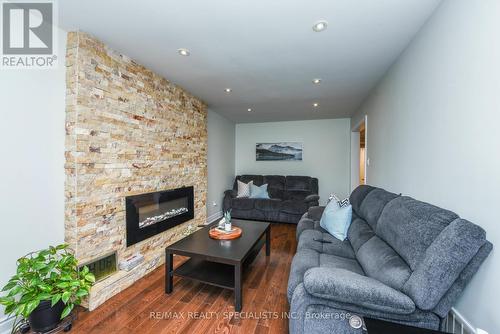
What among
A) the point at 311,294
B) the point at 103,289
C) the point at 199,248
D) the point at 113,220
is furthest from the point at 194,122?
the point at 311,294

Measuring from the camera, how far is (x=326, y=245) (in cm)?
208

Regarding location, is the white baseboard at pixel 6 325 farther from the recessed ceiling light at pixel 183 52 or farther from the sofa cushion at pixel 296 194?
the sofa cushion at pixel 296 194

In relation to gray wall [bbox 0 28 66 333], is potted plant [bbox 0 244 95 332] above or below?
below

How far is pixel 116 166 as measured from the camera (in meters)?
2.20

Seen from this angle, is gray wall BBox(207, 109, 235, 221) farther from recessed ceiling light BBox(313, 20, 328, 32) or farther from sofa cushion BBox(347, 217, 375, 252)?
recessed ceiling light BBox(313, 20, 328, 32)

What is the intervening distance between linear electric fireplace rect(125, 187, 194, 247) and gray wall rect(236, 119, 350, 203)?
109 inches

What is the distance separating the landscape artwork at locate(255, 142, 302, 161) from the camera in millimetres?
5586

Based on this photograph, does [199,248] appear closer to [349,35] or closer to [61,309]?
[61,309]

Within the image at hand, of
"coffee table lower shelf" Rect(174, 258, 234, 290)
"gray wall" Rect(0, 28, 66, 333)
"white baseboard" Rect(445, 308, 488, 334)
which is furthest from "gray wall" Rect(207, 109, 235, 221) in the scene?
"white baseboard" Rect(445, 308, 488, 334)

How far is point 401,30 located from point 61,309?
136 inches

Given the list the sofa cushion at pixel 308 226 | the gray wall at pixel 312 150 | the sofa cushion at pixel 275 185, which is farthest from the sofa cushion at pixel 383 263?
the gray wall at pixel 312 150

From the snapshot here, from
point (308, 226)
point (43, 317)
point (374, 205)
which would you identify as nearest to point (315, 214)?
point (308, 226)

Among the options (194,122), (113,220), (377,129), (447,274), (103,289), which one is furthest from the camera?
(194,122)

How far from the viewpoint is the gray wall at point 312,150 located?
530 cm
